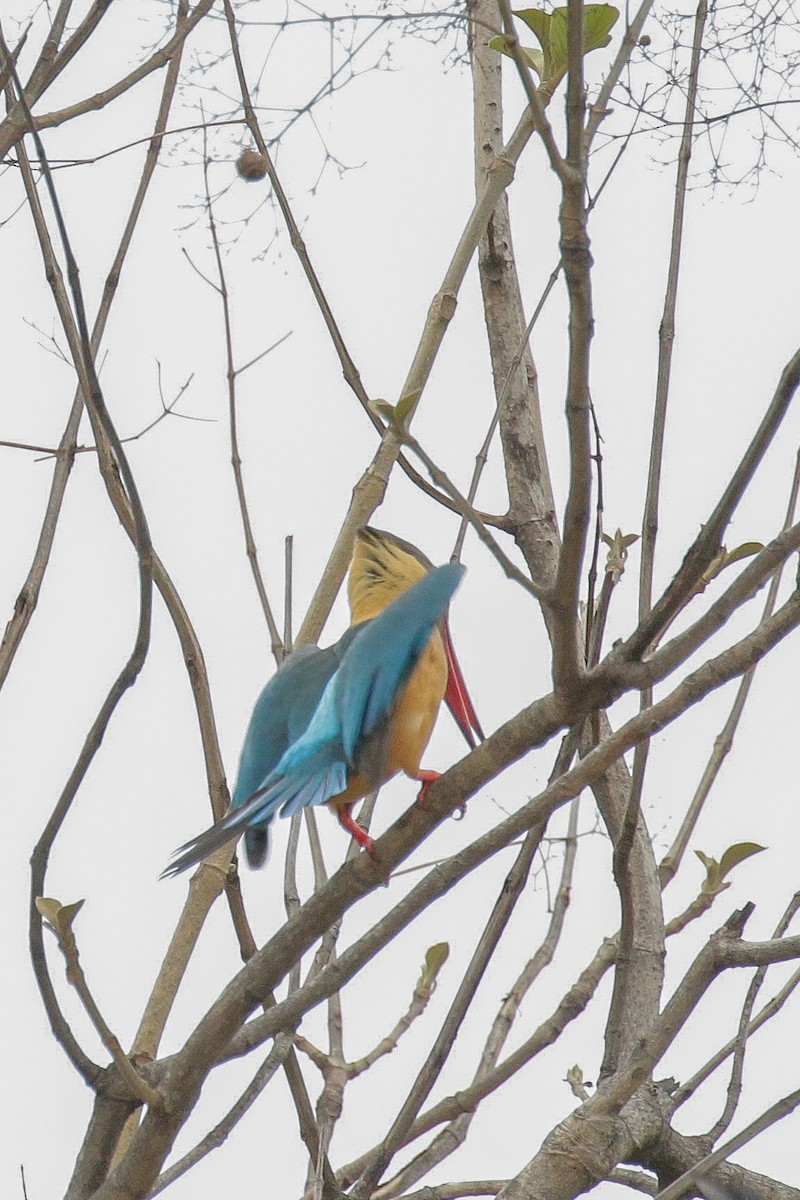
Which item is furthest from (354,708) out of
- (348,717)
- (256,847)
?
(256,847)

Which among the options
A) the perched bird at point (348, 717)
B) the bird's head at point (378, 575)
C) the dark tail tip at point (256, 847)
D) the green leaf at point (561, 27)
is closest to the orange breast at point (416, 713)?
the perched bird at point (348, 717)

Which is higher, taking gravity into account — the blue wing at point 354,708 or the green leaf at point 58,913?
the blue wing at point 354,708

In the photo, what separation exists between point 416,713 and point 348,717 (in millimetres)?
168

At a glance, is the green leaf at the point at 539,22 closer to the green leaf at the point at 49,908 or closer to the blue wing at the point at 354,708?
the blue wing at the point at 354,708

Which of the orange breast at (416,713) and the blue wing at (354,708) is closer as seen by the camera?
the blue wing at (354,708)

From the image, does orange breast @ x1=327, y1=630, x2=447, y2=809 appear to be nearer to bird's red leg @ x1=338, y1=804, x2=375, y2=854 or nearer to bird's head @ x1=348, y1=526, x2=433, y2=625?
bird's red leg @ x1=338, y1=804, x2=375, y2=854

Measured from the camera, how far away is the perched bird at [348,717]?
2.11 m

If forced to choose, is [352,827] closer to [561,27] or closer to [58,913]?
[58,913]

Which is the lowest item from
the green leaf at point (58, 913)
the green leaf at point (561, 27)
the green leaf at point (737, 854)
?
the green leaf at point (58, 913)

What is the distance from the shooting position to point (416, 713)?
89.4 inches

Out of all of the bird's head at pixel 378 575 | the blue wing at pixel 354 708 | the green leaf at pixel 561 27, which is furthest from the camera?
the bird's head at pixel 378 575

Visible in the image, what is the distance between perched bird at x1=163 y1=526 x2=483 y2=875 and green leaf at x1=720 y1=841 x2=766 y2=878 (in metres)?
0.46

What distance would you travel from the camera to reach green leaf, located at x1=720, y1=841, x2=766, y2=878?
2.08m

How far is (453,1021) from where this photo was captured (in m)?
2.03
